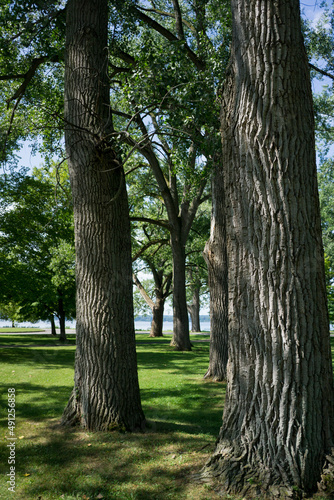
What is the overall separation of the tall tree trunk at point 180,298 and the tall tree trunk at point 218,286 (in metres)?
8.28

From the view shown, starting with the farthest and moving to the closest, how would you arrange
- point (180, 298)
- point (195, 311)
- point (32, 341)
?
point (195, 311) < point (32, 341) < point (180, 298)

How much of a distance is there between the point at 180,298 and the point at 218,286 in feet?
29.2

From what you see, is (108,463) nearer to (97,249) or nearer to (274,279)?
(97,249)

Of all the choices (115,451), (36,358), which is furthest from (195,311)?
(115,451)

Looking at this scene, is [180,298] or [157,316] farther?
[157,316]

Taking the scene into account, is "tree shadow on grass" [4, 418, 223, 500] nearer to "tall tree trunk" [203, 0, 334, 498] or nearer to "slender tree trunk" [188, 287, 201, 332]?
"tall tree trunk" [203, 0, 334, 498]

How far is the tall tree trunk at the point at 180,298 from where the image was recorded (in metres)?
17.8

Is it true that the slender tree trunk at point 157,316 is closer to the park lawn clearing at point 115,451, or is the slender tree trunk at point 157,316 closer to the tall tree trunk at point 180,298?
the tall tree trunk at point 180,298

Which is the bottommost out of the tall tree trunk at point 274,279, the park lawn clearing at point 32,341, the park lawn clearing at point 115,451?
the park lawn clearing at point 32,341

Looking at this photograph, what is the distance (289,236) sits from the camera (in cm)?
344

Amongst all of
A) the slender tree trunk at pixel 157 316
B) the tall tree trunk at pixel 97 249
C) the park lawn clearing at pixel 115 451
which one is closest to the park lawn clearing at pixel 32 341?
the slender tree trunk at pixel 157 316

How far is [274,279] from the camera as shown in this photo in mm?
3439

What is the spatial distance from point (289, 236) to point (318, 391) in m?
1.36

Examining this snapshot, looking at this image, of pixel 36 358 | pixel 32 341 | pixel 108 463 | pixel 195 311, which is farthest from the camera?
pixel 195 311
